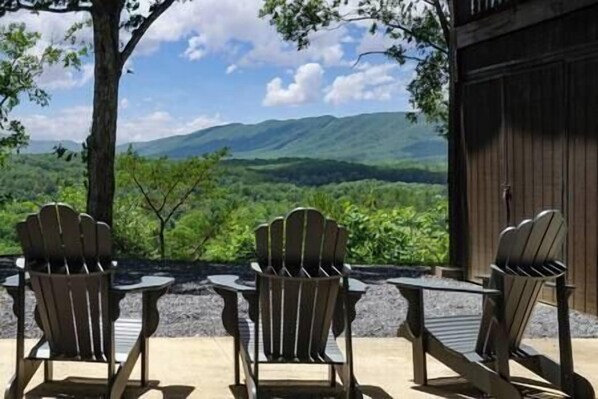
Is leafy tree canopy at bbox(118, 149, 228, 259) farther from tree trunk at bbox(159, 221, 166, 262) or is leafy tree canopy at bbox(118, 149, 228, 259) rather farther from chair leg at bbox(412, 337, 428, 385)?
chair leg at bbox(412, 337, 428, 385)

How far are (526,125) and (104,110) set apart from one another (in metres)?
5.75

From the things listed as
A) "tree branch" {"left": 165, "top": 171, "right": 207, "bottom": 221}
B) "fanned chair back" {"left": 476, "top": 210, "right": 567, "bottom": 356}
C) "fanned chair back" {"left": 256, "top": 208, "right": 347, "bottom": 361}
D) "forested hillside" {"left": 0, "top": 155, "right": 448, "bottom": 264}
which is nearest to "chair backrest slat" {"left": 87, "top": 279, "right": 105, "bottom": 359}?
"fanned chair back" {"left": 256, "top": 208, "right": 347, "bottom": 361}

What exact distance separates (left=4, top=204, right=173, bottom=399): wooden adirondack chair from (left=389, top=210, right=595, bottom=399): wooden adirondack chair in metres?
1.36

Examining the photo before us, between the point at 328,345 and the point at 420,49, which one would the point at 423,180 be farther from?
the point at 328,345

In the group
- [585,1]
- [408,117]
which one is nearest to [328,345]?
[585,1]

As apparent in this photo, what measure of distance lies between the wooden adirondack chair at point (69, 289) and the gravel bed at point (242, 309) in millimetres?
1617

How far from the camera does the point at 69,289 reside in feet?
10.5

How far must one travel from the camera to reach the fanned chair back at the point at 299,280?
127 inches

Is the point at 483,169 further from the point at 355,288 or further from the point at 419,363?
the point at 355,288

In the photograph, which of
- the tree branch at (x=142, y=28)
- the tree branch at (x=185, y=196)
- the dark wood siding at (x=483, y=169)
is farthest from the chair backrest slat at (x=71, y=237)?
the tree branch at (x=185, y=196)

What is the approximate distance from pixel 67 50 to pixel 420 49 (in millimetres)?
5876

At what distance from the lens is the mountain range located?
12.6 m

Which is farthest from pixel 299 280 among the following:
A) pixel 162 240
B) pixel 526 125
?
pixel 162 240

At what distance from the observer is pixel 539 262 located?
131 inches
